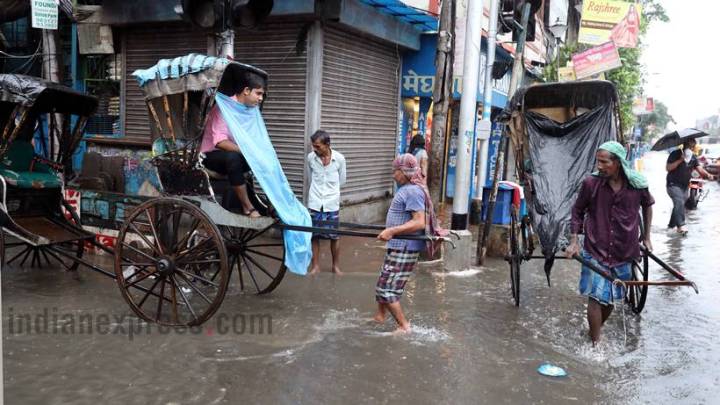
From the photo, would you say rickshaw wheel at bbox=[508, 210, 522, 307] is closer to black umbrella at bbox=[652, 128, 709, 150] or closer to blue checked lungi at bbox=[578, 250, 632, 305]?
blue checked lungi at bbox=[578, 250, 632, 305]

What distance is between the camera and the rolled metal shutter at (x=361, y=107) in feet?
31.8

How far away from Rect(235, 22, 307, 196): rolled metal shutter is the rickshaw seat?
3678 mm

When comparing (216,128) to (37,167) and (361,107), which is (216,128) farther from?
(361,107)

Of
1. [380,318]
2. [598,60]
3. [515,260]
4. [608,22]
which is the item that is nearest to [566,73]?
[608,22]

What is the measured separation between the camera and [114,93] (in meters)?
11.0

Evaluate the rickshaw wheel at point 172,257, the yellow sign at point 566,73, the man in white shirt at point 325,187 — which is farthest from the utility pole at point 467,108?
the yellow sign at point 566,73

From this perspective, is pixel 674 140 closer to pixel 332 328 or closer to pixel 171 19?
pixel 332 328

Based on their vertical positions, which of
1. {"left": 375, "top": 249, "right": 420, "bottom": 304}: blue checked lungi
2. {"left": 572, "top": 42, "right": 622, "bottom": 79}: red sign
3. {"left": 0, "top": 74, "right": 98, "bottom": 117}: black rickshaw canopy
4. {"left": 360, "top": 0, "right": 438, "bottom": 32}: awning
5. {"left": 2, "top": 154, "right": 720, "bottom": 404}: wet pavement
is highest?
{"left": 572, "top": 42, "right": 622, "bottom": 79}: red sign

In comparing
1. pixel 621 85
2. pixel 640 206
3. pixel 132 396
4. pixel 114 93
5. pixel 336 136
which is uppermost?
pixel 621 85

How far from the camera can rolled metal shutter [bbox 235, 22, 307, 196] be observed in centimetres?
927

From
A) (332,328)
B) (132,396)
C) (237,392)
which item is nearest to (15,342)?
(132,396)

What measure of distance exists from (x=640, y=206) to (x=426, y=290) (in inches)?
102

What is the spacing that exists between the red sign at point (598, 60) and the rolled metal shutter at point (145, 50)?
10188 millimetres

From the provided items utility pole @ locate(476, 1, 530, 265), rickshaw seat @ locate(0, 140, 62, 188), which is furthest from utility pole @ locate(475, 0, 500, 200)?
rickshaw seat @ locate(0, 140, 62, 188)
